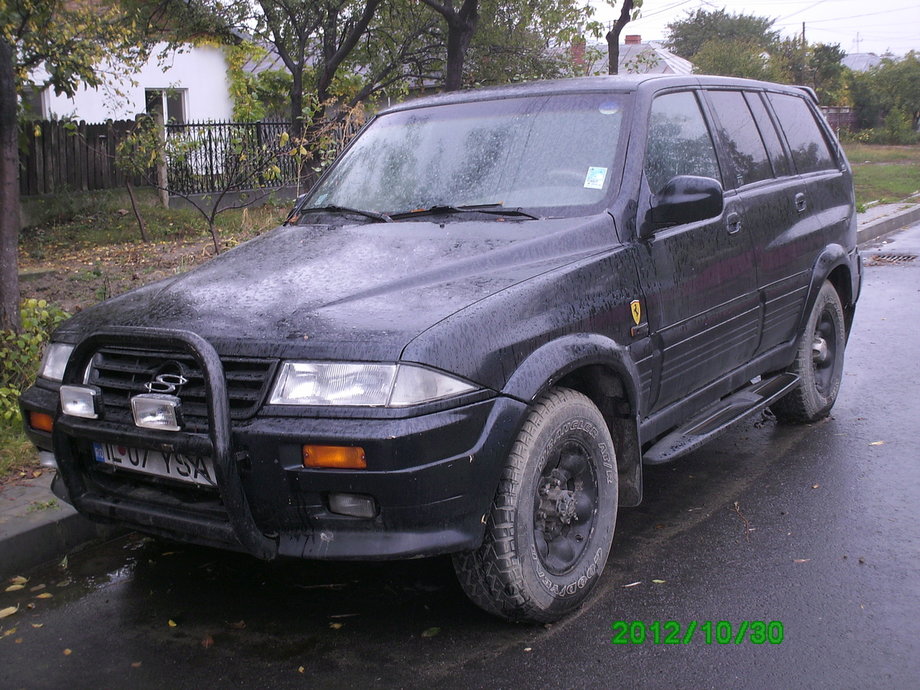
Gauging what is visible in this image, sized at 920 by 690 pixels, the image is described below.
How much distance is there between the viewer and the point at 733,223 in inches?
177

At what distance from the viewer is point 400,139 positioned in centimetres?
461

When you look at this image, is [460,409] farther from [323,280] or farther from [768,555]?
[768,555]

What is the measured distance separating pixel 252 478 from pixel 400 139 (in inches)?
86.9

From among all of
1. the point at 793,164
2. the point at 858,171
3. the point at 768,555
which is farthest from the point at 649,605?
the point at 858,171

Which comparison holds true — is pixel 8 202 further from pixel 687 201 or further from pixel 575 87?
pixel 687 201

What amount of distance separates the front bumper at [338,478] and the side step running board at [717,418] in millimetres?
1151

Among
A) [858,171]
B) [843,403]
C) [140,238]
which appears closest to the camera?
[843,403]

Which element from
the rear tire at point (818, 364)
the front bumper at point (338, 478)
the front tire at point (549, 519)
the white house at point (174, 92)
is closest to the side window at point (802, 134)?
the rear tire at point (818, 364)

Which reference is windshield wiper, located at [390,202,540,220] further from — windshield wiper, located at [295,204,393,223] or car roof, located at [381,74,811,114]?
car roof, located at [381,74,811,114]

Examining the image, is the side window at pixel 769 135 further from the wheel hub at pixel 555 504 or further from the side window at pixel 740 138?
the wheel hub at pixel 555 504

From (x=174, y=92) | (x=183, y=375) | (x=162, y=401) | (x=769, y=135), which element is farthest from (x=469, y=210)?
(x=174, y=92)

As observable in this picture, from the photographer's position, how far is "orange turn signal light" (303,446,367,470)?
2.81 meters

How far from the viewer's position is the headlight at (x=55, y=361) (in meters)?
3.49

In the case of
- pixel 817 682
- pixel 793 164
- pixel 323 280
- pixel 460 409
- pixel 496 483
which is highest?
pixel 793 164
